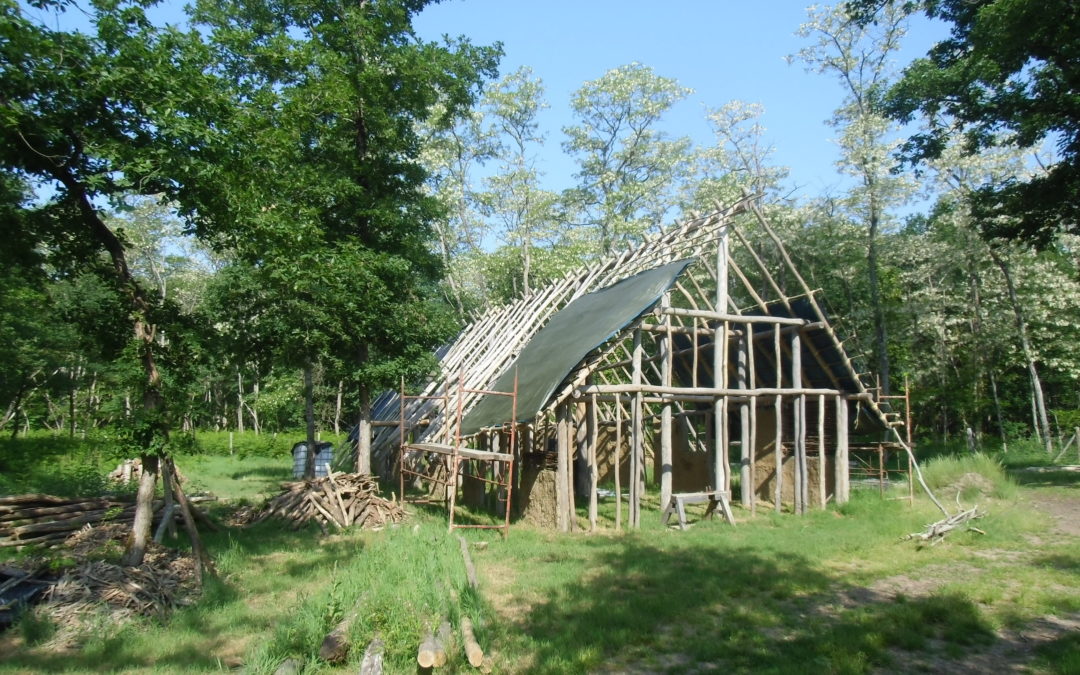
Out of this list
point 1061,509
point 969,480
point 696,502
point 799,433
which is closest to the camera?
point 696,502

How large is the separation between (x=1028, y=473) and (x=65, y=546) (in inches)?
798

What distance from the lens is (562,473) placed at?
38.5 feet

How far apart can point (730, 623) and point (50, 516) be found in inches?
408

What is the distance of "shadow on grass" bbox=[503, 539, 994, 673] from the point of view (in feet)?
19.2

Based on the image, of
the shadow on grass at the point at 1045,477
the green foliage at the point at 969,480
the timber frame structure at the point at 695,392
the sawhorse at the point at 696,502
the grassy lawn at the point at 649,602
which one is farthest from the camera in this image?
the shadow on grass at the point at 1045,477

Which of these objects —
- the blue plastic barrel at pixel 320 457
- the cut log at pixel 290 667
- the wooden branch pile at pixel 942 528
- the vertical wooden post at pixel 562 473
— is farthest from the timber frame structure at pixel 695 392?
the cut log at pixel 290 667

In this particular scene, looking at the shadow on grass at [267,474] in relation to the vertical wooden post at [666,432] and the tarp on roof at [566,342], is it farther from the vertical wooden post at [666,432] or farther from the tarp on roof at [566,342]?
the vertical wooden post at [666,432]

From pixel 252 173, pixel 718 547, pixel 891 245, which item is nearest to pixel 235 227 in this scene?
pixel 252 173

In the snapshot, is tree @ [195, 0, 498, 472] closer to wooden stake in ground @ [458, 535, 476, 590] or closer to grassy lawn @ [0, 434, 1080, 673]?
grassy lawn @ [0, 434, 1080, 673]

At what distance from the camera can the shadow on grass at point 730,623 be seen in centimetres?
586

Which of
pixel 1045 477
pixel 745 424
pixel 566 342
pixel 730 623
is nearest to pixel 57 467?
pixel 566 342

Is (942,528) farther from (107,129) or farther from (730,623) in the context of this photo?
(107,129)

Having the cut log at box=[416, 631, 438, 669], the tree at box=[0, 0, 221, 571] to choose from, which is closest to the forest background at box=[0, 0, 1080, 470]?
the tree at box=[0, 0, 221, 571]

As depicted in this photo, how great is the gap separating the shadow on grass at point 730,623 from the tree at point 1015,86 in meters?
10.6
